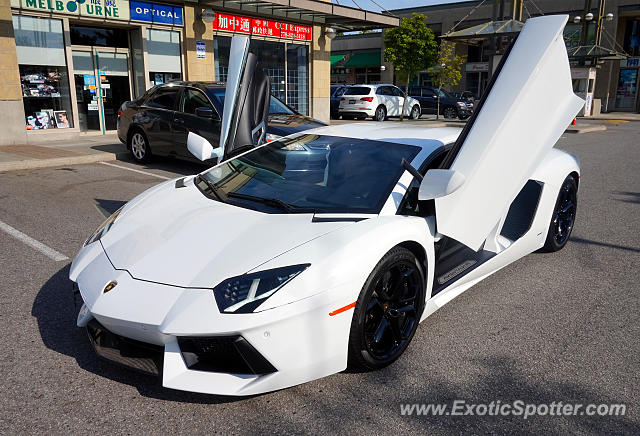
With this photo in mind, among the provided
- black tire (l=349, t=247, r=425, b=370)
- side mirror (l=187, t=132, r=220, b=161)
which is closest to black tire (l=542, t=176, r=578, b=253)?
black tire (l=349, t=247, r=425, b=370)

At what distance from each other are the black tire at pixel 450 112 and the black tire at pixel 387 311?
25.6 meters

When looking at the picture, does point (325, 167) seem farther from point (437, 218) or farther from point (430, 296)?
point (430, 296)

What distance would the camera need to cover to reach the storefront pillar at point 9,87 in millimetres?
12094

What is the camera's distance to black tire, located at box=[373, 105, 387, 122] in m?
23.8

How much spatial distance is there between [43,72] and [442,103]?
19477 mm

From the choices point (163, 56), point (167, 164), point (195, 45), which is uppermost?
point (195, 45)

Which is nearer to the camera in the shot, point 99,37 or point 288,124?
point 288,124

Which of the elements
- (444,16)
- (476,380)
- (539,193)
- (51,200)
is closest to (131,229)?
(476,380)

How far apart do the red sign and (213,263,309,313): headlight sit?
14089 mm

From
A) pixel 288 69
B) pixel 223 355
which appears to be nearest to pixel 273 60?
pixel 288 69

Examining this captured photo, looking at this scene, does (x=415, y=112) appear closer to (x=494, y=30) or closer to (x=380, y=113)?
(x=380, y=113)

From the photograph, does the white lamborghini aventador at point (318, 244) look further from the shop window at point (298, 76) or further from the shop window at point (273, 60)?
the shop window at point (298, 76)

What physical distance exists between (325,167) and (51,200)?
16.0ft

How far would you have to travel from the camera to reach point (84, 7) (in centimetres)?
1341
